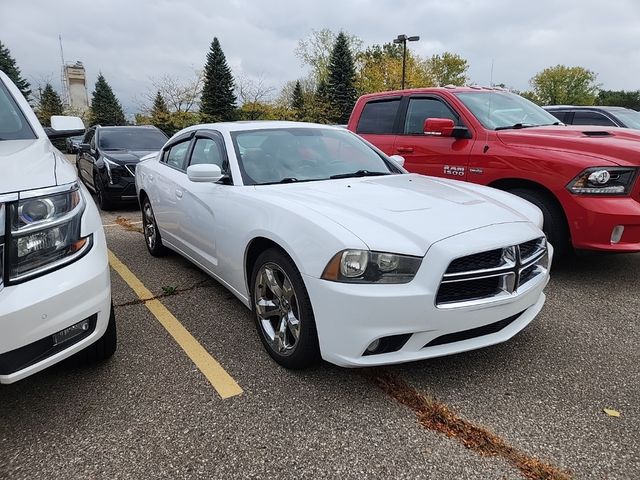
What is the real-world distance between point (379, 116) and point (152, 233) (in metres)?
3.17

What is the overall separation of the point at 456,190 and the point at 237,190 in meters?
1.54

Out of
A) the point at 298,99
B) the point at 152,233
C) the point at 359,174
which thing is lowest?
the point at 152,233

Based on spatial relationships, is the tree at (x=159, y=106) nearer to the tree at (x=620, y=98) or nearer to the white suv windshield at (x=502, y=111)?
the white suv windshield at (x=502, y=111)

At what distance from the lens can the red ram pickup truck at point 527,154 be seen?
3.78m

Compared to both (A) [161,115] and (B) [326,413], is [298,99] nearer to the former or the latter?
(A) [161,115]

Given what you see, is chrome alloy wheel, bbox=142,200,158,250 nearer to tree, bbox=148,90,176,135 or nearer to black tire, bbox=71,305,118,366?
black tire, bbox=71,305,118,366

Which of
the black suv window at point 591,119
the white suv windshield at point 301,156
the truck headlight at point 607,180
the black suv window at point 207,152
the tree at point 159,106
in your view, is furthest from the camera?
the tree at point 159,106

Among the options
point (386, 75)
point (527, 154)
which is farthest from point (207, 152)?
point (386, 75)

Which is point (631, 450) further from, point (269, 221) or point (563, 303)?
point (269, 221)

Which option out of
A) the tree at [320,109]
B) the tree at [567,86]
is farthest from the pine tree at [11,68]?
the tree at [567,86]

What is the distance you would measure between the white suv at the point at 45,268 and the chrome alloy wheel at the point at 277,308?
0.89 metres

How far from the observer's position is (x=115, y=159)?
26.2 feet

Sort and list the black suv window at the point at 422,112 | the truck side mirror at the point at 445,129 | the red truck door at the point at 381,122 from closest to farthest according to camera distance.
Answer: the truck side mirror at the point at 445,129 < the black suv window at the point at 422,112 < the red truck door at the point at 381,122

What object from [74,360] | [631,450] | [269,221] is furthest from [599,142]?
[74,360]
